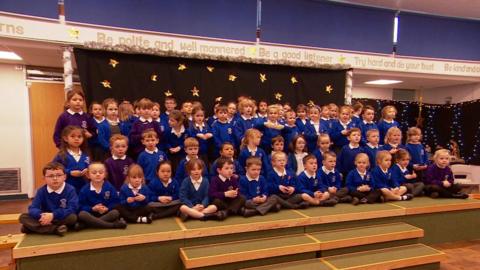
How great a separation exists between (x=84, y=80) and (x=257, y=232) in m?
2.74

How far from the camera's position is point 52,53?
416 centimetres

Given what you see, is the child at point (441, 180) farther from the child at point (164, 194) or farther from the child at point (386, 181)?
the child at point (164, 194)

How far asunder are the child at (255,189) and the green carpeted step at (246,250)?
14.5 inches

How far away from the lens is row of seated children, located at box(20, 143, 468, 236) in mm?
2383

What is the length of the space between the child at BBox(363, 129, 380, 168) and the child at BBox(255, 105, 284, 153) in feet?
3.72

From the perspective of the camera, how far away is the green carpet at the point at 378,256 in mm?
2504

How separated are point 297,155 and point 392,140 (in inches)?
52.9

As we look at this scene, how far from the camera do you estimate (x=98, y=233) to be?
236cm

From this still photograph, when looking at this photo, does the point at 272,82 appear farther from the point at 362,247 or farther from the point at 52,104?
the point at 52,104

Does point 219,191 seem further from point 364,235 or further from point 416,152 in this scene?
point 416,152

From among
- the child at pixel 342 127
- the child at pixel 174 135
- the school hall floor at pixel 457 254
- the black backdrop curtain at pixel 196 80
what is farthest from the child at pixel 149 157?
the child at pixel 342 127

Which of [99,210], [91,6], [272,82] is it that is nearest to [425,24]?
[272,82]

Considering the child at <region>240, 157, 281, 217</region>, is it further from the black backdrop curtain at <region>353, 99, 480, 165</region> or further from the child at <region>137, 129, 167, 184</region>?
the black backdrop curtain at <region>353, 99, 480, 165</region>

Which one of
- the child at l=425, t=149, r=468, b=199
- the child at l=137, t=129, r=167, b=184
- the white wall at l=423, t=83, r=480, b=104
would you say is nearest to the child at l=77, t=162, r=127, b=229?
the child at l=137, t=129, r=167, b=184
